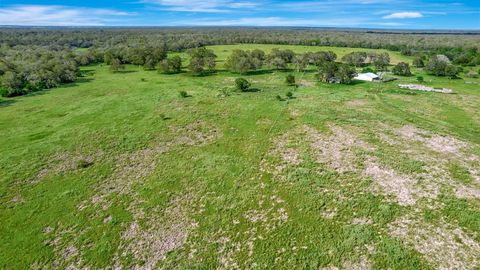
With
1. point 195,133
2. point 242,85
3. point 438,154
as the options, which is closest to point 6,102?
point 195,133

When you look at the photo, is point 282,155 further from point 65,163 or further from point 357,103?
point 357,103

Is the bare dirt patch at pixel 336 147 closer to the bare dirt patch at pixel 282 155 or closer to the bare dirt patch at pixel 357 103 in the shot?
the bare dirt patch at pixel 282 155

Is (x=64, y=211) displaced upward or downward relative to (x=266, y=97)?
downward

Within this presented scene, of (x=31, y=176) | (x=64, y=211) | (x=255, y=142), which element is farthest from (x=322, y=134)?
(x=31, y=176)

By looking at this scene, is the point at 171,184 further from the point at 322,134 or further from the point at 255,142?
the point at 322,134

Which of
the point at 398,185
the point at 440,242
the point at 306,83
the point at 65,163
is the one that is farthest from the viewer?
the point at 306,83

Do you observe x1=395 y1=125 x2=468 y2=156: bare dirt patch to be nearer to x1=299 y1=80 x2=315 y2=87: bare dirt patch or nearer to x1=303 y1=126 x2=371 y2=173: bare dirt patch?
x1=303 y1=126 x2=371 y2=173: bare dirt patch
